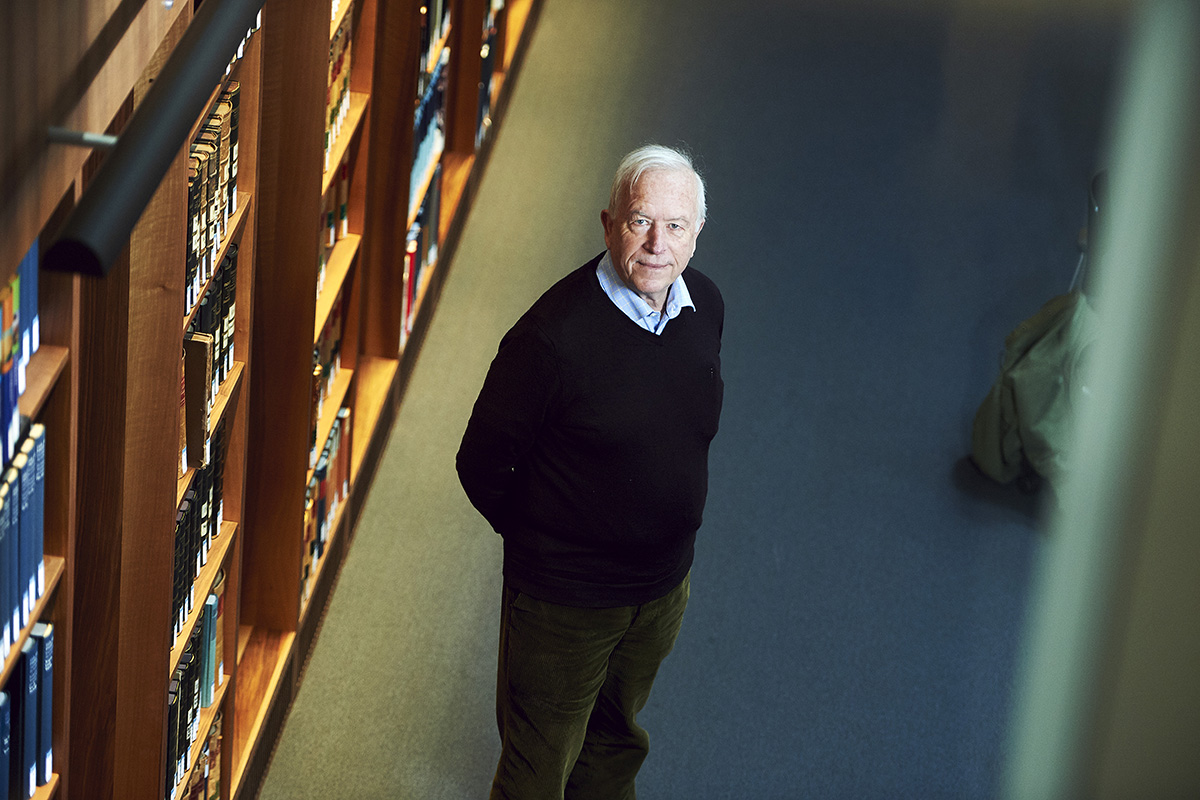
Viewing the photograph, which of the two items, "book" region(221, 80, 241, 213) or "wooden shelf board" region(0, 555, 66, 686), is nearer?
"wooden shelf board" region(0, 555, 66, 686)

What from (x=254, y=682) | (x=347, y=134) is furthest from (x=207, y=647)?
(x=347, y=134)

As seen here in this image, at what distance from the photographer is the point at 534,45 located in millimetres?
6688

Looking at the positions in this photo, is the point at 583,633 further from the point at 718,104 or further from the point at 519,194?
the point at 718,104

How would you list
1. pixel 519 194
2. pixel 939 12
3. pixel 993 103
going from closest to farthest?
pixel 519 194, pixel 993 103, pixel 939 12

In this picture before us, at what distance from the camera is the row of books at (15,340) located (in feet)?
4.93

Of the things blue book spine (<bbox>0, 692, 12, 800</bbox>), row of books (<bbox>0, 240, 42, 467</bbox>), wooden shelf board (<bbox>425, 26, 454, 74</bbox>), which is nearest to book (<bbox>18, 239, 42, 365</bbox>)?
row of books (<bbox>0, 240, 42, 467</bbox>)

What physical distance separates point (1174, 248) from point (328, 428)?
3250 millimetres

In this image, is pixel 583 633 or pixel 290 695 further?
pixel 290 695

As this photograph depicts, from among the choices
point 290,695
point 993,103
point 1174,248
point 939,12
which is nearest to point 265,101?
point 290,695

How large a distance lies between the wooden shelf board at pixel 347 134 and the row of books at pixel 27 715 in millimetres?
1446

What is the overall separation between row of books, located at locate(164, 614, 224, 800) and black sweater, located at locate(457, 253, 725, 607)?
583 mm

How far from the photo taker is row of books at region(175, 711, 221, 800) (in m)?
2.65

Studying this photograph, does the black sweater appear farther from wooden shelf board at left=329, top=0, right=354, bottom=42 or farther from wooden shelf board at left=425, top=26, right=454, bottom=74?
wooden shelf board at left=425, top=26, right=454, bottom=74

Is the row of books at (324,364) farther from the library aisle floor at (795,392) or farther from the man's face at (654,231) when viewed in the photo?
the man's face at (654,231)
